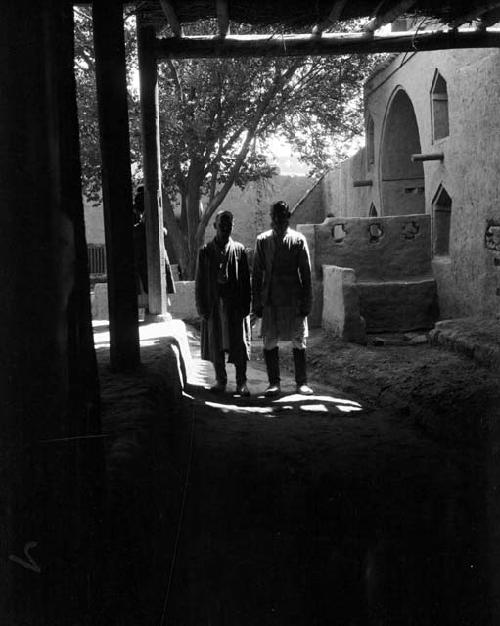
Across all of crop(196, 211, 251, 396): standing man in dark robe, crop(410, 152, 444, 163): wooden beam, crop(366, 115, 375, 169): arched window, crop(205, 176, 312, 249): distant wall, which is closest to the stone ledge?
crop(196, 211, 251, 396): standing man in dark robe

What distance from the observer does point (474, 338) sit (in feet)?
22.7

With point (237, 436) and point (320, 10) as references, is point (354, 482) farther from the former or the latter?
point (320, 10)

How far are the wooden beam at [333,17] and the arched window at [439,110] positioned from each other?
6094mm

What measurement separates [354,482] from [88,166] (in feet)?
38.5

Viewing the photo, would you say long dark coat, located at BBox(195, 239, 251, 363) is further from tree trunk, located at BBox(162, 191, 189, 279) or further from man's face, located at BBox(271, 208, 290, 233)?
tree trunk, located at BBox(162, 191, 189, 279)

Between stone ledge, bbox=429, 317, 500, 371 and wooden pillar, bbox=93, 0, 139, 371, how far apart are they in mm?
2999

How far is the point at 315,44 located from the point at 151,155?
1.80m

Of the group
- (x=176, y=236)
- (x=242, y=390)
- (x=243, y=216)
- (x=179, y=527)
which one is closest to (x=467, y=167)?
(x=242, y=390)

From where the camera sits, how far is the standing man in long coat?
6.59 metres

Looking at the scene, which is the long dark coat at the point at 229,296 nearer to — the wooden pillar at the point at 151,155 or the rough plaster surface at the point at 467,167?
the wooden pillar at the point at 151,155

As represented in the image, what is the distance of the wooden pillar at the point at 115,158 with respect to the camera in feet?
15.2

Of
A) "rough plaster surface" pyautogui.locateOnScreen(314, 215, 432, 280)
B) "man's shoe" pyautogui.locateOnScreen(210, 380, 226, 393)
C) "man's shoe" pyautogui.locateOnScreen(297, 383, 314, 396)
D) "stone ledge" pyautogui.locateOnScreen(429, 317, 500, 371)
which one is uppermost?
"rough plaster surface" pyautogui.locateOnScreen(314, 215, 432, 280)

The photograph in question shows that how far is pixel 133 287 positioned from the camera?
4.91 metres

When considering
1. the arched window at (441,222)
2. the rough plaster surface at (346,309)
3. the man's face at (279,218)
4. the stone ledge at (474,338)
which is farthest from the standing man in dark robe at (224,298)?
the arched window at (441,222)
